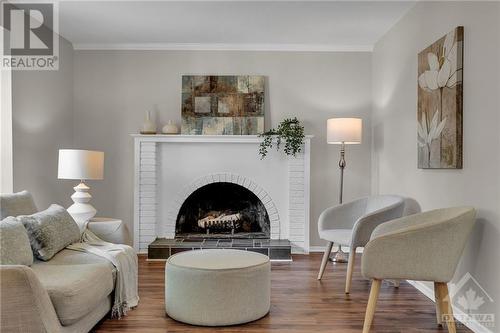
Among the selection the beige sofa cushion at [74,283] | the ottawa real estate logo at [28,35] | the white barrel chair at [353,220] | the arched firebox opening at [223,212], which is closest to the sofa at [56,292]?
the beige sofa cushion at [74,283]

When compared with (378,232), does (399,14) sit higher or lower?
higher

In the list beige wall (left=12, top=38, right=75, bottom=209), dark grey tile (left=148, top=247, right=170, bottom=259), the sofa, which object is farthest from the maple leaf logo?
beige wall (left=12, top=38, right=75, bottom=209)

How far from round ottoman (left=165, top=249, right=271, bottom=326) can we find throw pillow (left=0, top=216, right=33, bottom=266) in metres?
0.89

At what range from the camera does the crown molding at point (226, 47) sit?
504 cm

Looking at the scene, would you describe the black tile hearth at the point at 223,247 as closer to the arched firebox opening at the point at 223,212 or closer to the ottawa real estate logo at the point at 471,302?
the arched firebox opening at the point at 223,212

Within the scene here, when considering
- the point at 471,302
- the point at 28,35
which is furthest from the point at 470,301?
the point at 28,35

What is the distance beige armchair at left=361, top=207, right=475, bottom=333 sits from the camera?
2.50 metres

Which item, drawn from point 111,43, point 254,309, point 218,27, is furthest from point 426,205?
point 111,43

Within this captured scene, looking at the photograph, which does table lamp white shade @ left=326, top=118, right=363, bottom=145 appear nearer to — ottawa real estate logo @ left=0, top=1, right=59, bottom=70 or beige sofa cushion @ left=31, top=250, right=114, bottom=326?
beige sofa cushion @ left=31, top=250, right=114, bottom=326

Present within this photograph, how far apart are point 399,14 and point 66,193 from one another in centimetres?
405

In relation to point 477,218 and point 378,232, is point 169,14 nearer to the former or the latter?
point 378,232

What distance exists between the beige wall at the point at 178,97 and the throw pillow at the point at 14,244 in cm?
255

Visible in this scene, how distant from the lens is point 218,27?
4.41 metres

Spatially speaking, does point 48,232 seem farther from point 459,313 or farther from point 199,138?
point 459,313
